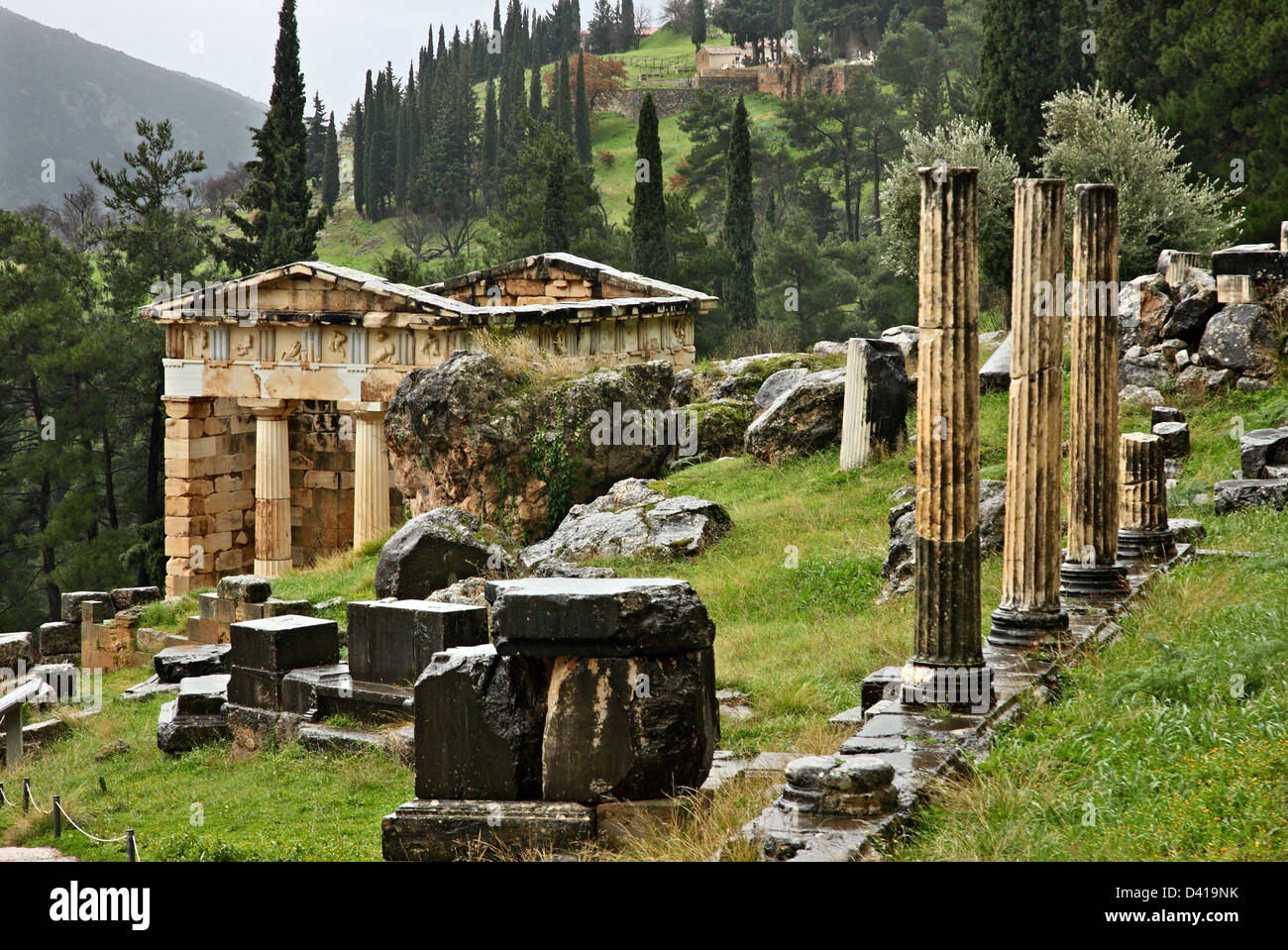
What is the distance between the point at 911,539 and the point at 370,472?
10.5 metres

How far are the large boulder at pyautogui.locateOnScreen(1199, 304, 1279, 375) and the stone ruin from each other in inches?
482

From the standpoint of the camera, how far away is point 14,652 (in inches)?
613

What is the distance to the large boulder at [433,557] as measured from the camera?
43.4 ft

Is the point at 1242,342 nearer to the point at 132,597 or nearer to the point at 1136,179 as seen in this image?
the point at 1136,179

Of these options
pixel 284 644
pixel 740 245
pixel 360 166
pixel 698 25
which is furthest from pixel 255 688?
pixel 698 25

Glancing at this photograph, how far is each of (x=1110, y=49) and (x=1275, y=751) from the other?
87.2 ft

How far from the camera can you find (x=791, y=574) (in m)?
11.7

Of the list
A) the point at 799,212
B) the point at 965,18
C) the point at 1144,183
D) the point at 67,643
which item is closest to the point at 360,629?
the point at 67,643

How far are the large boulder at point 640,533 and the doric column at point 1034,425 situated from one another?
5507mm

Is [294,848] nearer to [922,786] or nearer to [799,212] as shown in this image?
[922,786]

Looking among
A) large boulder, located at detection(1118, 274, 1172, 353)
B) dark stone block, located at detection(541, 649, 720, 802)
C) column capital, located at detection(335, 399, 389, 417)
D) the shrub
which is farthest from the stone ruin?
the shrub

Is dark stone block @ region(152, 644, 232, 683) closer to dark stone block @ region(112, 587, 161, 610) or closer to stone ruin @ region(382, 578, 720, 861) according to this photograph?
dark stone block @ region(112, 587, 161, 610)

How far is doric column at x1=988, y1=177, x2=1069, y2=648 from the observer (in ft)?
25.5
